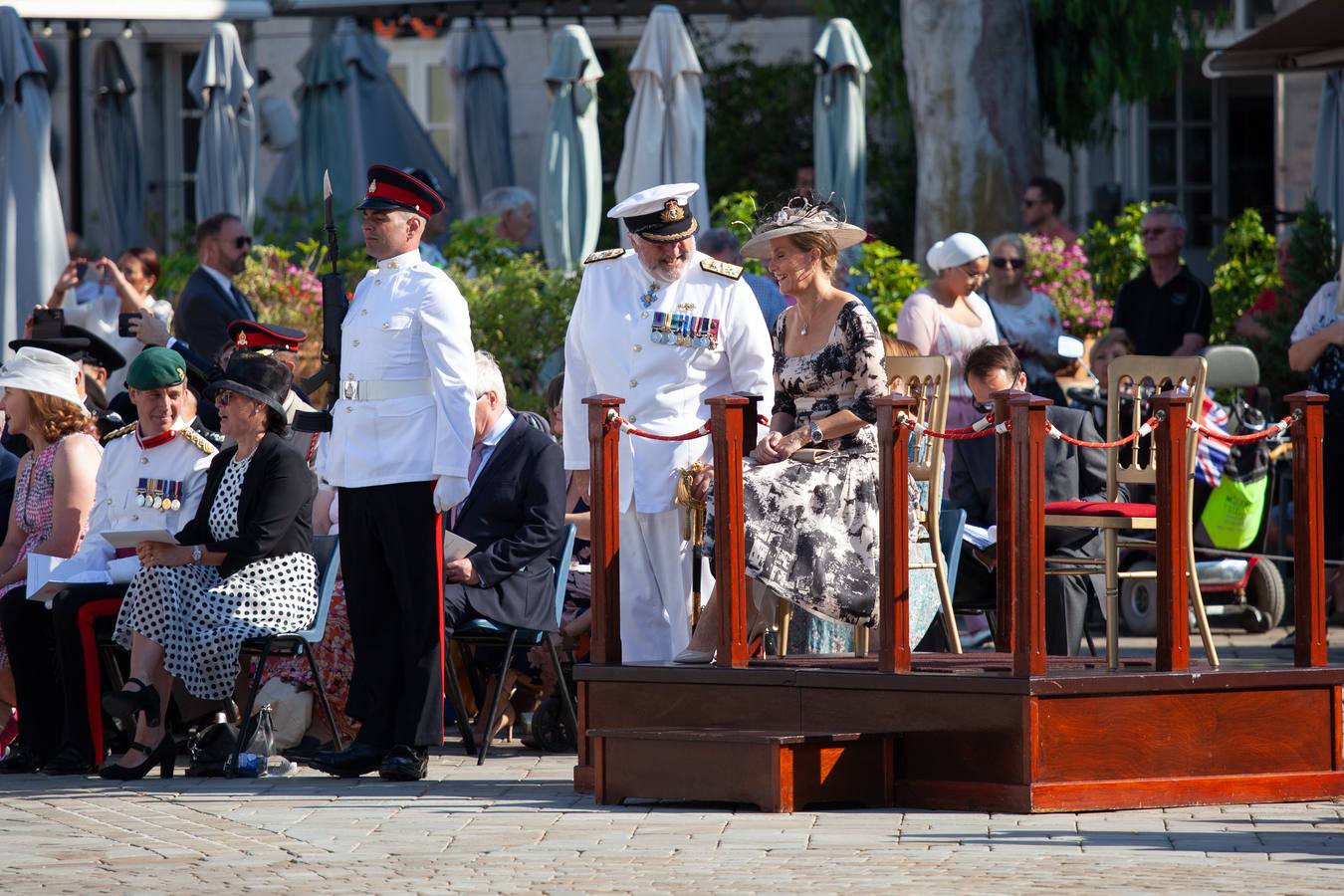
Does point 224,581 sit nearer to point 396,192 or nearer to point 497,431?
point 497,431

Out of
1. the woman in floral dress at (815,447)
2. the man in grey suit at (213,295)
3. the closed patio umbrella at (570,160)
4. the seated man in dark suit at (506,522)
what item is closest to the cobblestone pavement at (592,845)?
the woman in floral dress at (815,447)

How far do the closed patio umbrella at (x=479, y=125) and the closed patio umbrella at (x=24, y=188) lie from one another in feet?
16.4

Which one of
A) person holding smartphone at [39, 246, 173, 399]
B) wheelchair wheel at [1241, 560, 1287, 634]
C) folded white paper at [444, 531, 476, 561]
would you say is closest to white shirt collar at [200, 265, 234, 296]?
person holding smartphone at [39, 246, 173, 399]

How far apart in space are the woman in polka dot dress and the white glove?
2.71 ft

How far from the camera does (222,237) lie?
495 inches

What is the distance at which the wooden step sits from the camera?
7.18 m

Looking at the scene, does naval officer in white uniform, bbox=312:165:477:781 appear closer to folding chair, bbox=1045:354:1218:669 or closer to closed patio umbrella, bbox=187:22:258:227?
folding chair, bbox=1045:354:1218:669

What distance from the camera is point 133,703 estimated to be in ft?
27.1

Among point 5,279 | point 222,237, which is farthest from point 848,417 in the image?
point 5,279

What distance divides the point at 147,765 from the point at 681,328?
8.00ft

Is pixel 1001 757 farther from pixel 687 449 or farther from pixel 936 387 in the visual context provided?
pixel 936 387

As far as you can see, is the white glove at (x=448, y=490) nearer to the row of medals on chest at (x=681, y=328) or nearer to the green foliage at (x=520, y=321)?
the row of medals on chest at (x=681, y=328)

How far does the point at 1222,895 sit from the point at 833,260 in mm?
3200

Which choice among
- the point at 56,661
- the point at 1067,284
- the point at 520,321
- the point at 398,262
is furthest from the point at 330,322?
the point at 1067,284
